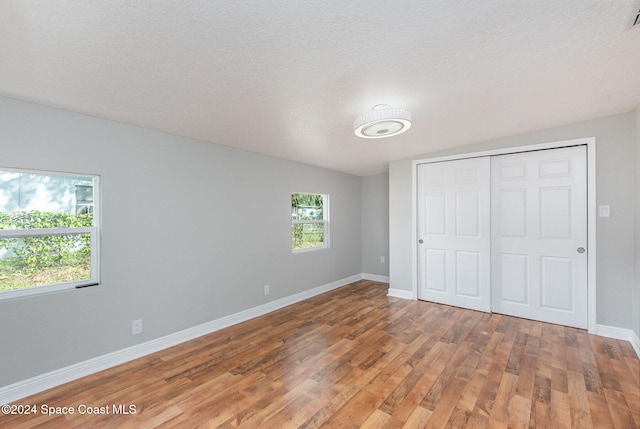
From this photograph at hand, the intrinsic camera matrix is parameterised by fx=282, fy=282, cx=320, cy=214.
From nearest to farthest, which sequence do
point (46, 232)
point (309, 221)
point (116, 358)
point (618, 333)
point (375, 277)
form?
point (46, 232) < point (116, 358) < point (618, 333) < point (309, 221) < point (375, 277)

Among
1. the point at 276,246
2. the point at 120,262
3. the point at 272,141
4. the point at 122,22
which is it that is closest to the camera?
the point at 122,22

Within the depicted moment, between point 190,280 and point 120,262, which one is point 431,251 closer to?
point 190,280

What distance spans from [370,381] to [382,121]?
80.7 inches

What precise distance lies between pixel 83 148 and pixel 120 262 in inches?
39.9

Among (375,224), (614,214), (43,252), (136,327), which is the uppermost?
(614,214)

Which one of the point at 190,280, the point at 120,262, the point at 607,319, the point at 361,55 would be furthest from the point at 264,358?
the point at 607,319

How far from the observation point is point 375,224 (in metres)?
5.59

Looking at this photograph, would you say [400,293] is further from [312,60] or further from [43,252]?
[43,252]

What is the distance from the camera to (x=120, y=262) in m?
2.53

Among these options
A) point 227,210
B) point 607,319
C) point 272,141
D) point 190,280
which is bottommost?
point 607,319

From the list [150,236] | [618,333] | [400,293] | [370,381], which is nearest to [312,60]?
[150,236]

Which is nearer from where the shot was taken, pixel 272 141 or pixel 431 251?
pixel 272 141

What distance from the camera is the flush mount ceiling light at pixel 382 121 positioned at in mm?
2193

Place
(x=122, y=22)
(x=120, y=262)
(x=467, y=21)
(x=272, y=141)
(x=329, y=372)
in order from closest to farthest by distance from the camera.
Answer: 1. (x=122, y=22)
2. (x=467, y=21)
3. (x=329, y=372)
4. (x=120, y=262)
5. (x=272, y=141)
